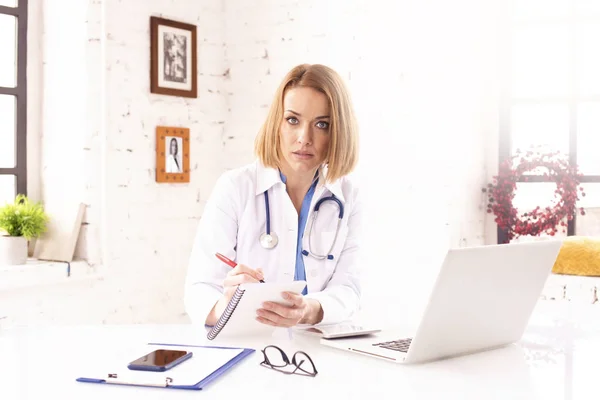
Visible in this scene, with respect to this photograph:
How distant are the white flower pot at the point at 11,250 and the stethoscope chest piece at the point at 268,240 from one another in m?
1.54

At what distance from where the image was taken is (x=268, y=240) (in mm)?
2188

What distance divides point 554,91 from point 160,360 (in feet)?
10.1

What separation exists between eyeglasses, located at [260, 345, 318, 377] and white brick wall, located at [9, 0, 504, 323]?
81.6 inches

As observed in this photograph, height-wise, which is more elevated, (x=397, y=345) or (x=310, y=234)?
(x=310, y=234)

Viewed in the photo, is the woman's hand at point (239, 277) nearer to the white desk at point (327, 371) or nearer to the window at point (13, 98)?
the white desk at point (327, 371)

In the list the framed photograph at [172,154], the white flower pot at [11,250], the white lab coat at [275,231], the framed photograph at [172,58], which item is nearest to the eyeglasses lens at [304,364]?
the white lab coat at [275,231]

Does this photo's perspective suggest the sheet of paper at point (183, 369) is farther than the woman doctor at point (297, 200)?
No

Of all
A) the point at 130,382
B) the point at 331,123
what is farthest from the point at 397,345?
the point at 331,123

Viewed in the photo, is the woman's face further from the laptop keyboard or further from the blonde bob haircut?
the laptop keyboard

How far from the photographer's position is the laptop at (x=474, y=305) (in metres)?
1.40

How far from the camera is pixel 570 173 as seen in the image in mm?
3688

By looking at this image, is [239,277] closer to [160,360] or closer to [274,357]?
[274,357]

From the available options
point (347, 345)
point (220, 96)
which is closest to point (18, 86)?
point (220, 96)

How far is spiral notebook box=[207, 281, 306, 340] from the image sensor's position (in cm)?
159
